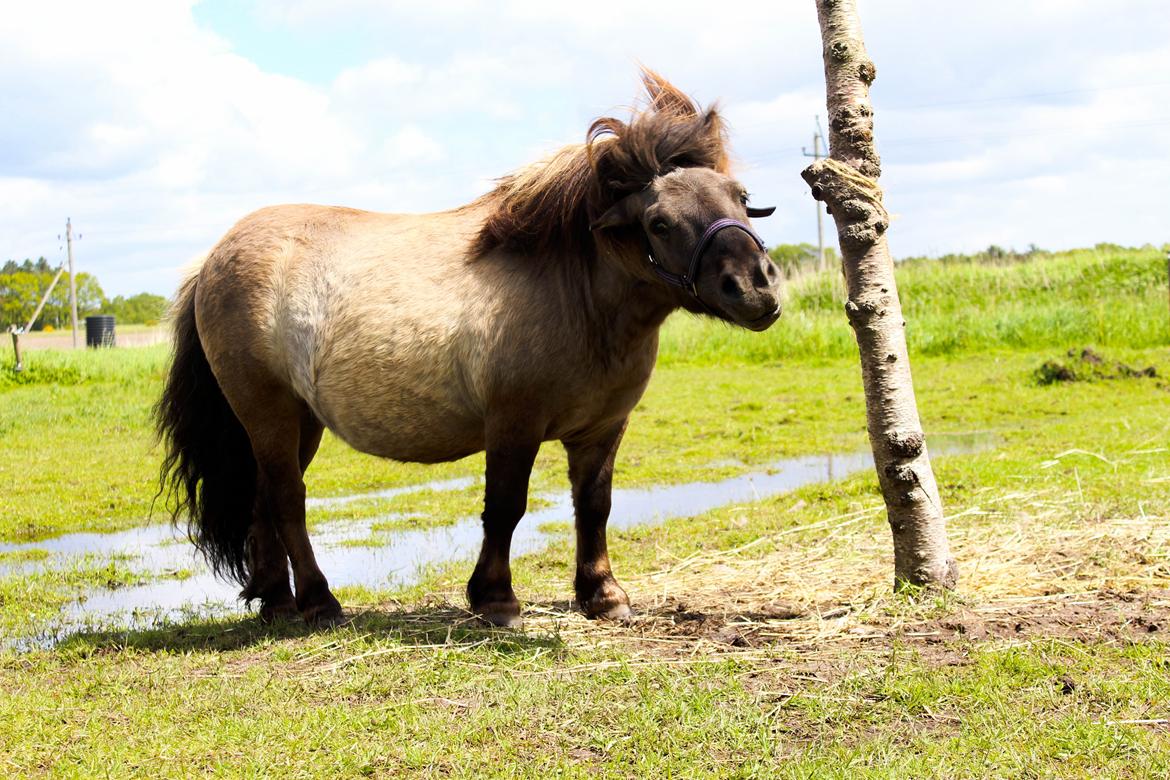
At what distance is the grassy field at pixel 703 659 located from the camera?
11.0ft

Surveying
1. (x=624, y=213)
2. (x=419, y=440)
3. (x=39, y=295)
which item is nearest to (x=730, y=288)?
(x=624, y=213)

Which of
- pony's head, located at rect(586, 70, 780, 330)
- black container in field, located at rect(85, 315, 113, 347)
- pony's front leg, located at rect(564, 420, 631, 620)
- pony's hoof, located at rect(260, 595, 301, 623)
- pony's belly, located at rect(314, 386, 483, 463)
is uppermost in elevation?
black container in field, located at rect(85, 315, 113, 347)

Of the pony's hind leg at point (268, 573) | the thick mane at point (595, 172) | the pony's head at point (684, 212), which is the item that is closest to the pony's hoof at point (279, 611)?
the pony's hind leg at point (268, 573)

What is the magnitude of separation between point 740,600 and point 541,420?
58.3 inches

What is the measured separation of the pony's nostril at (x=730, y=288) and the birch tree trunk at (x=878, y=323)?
38.5 inches

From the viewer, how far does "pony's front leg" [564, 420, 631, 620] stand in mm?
5324

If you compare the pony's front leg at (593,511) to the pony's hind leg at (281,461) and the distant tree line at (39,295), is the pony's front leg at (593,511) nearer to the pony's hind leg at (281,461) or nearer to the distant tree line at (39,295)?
the pony's hind leg at (281,461)

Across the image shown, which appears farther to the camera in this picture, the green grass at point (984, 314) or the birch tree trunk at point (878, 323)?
the green grass at point (984, 314)

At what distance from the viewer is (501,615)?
16.4 feet

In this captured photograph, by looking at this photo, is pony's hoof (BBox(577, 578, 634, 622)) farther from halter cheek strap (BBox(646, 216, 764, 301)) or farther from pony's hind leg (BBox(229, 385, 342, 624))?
halter cheek strap (BBox(646, 216, 764, 301))

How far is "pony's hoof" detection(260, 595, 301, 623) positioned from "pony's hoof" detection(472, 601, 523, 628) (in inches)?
43.5

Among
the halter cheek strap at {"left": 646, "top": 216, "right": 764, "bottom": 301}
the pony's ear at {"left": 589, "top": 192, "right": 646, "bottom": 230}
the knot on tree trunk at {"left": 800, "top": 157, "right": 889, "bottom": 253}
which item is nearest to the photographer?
the halter cheek strap at {"left": 646, "top": 216, "right": 764, "bottom": 301}

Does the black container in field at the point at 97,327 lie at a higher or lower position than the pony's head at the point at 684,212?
higher

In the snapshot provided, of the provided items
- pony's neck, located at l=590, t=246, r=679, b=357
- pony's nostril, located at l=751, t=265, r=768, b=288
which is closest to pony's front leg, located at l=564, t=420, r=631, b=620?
pony's neck, located at l=590, t=246, r=679, b=357
